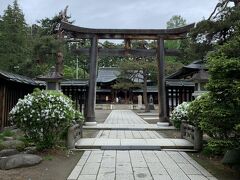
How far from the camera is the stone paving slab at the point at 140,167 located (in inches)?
262

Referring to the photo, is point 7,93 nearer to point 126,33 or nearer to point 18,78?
point 18,78

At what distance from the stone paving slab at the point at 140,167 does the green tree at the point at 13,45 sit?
22165 mm

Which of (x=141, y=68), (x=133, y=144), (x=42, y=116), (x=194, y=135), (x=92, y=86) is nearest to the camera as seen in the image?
(x=42, y=116)

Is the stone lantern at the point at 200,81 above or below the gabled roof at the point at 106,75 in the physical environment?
below

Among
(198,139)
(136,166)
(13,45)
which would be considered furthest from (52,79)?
(13,45)

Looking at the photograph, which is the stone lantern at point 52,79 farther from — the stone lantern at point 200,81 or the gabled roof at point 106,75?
the gabled roof at point 106,75

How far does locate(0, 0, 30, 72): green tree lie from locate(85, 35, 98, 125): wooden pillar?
1217cm

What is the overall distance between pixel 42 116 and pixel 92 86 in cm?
976

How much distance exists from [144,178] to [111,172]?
32.2 inches

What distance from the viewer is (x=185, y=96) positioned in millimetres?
19469

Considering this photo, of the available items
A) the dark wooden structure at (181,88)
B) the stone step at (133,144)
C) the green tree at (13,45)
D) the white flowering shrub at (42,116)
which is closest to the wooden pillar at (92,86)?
the dark wooden structure at (181,88)

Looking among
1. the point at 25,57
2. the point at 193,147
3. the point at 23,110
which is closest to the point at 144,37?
the point at 193,147

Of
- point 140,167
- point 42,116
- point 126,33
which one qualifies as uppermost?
point 126,33

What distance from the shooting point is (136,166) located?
7.58 metres
